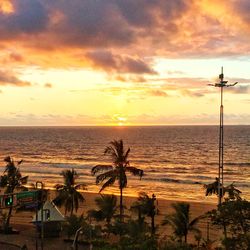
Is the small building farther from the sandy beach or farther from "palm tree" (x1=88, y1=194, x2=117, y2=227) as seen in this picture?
"palm tree" (x1=88, y1=194, x2=117, y2=227)

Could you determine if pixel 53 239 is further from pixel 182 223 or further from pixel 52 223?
pixel 182 223

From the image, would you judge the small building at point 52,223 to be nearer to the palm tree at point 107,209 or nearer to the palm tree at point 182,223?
the palm tree at point 107,209

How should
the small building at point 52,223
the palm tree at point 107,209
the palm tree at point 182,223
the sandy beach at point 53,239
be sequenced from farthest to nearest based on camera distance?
1. the palm tree at point 107,209
2. the small building at point 52,223
3. the sandy beach at point 53,239
4. the palm tree at point 182,223

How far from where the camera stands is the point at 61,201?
121ft

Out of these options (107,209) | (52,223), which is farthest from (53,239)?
(107,209)

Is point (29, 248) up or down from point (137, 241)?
down

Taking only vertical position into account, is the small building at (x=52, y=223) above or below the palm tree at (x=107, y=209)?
below

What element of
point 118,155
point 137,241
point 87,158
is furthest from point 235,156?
point 137,241

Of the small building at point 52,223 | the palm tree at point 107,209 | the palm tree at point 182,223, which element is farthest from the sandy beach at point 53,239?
the palm tree at point 107,209

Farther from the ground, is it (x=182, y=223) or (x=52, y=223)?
(x=182, y=223)

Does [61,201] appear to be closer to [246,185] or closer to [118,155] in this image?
[118,155]

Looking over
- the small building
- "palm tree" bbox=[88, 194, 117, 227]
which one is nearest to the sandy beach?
the small building

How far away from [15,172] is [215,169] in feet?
211

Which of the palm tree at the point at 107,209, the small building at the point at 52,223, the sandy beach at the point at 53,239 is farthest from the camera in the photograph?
the palm tree at the point at 107,209
